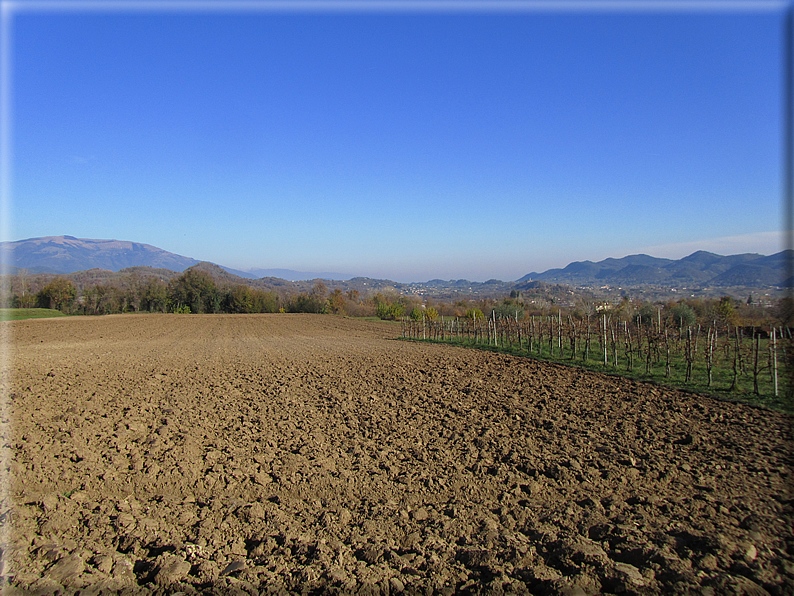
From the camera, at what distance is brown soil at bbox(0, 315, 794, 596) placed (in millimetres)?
3357

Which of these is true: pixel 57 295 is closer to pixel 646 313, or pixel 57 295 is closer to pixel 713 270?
pixel 646 313

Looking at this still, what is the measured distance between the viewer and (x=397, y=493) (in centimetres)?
492

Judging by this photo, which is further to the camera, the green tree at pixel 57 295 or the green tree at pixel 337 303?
the green tree at pixel 337 303

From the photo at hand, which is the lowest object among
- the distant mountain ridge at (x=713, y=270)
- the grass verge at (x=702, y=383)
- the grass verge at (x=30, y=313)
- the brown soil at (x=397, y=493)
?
the grass verge at (x=702, y=383)

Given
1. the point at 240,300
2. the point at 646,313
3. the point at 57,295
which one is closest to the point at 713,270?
the point at 646,313

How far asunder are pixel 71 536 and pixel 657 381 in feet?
38.7

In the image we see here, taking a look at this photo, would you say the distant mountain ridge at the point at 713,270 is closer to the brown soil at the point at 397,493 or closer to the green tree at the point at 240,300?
the brown soil at the point at 397,493

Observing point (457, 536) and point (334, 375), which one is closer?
point (457, 536)

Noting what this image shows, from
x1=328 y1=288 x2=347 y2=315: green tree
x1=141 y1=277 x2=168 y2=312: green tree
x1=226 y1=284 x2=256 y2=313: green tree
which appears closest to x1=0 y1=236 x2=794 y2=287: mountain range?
x1=141 y1=277 x2=168 y2=312: green tree

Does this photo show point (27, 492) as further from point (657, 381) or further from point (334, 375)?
point (657, 381)

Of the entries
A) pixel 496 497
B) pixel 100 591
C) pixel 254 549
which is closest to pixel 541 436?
pixel 496 497

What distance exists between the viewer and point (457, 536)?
399cm

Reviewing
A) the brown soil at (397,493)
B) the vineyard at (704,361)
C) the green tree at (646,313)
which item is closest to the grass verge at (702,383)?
the vineyard at (704,361)

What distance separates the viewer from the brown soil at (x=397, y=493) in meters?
3.36
